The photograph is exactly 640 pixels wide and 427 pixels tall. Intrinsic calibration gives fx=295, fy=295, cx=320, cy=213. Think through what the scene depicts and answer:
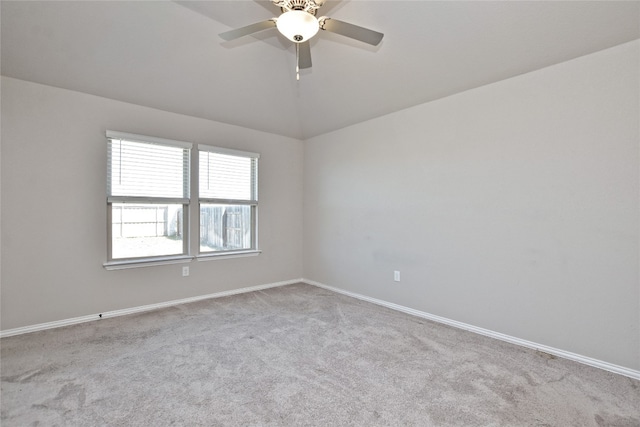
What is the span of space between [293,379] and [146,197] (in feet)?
9.18

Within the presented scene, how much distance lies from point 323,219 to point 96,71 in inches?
130

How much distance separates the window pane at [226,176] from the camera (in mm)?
4121

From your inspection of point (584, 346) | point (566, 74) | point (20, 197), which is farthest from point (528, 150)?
point (20, 197)

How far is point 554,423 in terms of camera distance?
1.71 meters

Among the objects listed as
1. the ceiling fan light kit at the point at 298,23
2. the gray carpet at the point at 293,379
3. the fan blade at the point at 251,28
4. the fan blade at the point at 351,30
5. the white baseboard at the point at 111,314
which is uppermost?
the fan blade at the point at 251,28

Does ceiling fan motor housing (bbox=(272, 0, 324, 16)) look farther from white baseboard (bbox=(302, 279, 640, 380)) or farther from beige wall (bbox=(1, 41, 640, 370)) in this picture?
white baseboard (bbox=(302, 279, 640, 380))

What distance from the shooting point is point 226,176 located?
4320 mm

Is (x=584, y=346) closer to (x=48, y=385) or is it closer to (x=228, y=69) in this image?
A: (x=48, y=385)

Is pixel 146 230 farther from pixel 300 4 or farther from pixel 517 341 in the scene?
pixel 517 341

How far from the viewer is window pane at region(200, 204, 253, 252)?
13.6 feet

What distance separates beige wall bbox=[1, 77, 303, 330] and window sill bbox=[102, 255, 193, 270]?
66 mm

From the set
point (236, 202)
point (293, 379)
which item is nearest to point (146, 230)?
point (236, 202)

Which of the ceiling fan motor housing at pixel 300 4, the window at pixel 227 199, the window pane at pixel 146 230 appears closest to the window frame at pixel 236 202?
the window at pixel 227 199

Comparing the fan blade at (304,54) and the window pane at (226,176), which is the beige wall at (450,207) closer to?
the window pane at (226,176)
